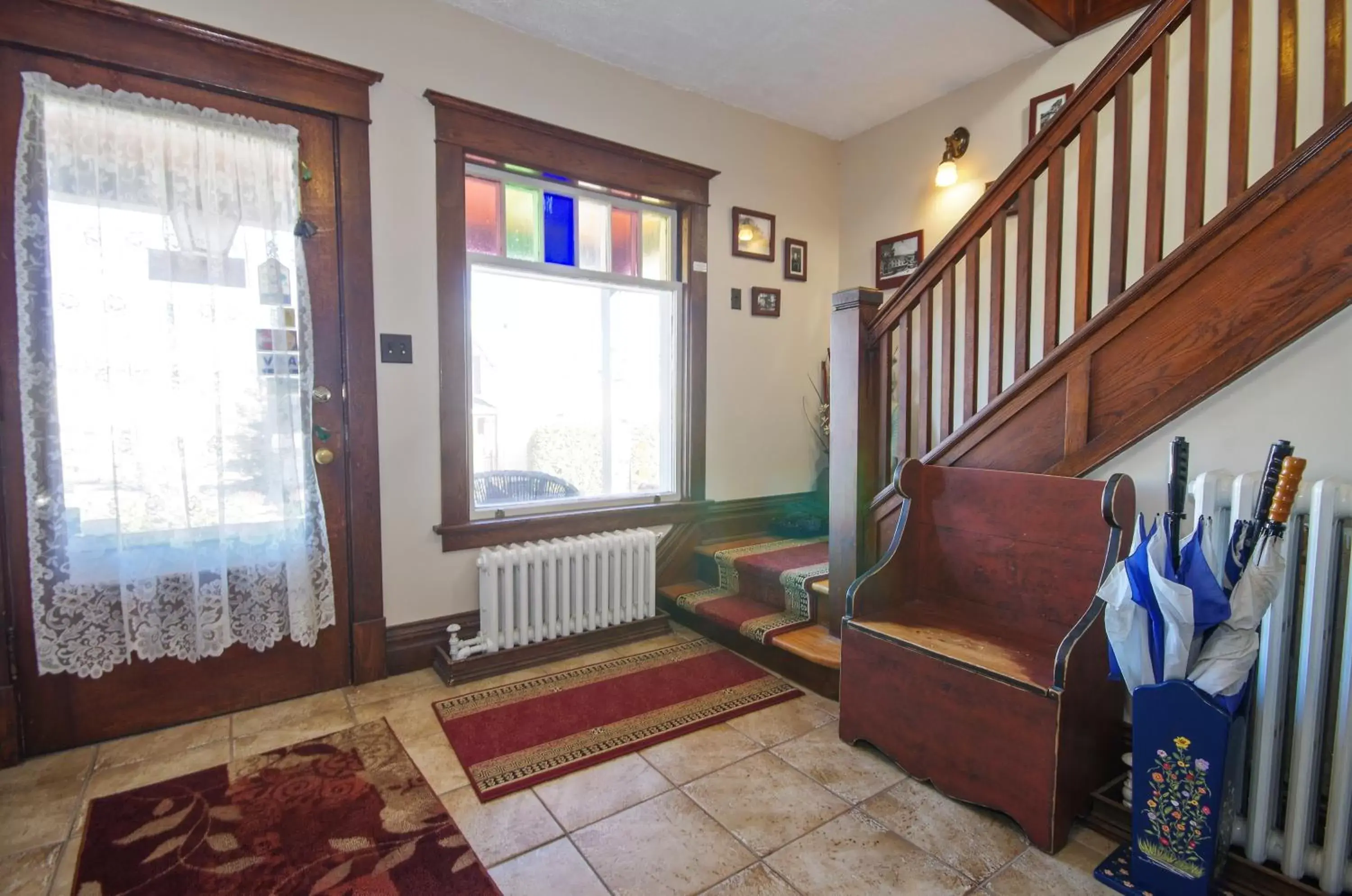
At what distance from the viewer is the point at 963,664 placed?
5.85ft

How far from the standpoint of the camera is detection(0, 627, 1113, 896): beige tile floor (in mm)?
1558

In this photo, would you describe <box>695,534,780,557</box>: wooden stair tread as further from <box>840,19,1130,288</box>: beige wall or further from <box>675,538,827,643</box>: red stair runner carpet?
<box>840,19,1130,288</box>: beige wall

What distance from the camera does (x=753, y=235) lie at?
144 inches

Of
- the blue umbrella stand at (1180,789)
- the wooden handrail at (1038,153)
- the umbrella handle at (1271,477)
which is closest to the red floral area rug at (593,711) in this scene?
the blue umbrella stand at (1180,789)

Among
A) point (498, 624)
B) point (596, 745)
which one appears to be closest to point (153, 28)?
point (498, 624)

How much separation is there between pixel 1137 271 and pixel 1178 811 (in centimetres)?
215

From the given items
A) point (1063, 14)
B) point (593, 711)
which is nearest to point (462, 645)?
point (593, 711)

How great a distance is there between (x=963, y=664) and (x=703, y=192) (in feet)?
8.58

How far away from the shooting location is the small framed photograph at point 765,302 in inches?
146

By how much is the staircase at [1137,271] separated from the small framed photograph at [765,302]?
4.13ft

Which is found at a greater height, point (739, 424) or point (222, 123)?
point (222, 123)

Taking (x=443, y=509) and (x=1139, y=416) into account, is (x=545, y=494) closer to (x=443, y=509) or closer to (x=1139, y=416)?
(x=443, y=509)

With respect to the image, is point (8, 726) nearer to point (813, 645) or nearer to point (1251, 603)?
point (813, 645)

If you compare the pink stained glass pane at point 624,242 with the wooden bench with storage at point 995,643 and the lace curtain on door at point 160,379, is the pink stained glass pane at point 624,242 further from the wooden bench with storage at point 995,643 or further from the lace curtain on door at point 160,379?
the wooden bench with storage at point 995,643
